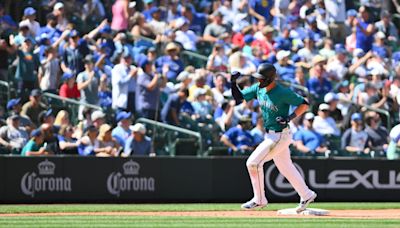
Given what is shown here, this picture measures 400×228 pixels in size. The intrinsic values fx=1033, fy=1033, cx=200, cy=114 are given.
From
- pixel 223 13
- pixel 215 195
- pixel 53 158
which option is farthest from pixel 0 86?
pixel 223 13

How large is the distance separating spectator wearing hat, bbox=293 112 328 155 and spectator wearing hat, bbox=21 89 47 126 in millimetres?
4881

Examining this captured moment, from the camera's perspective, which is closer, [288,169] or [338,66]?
[288,169]

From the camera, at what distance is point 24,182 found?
1738 centimetres

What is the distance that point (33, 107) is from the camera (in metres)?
18.7

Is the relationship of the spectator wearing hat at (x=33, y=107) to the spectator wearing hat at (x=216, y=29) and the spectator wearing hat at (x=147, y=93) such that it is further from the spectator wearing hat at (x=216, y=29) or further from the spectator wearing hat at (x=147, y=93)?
the spectator wearing hat at (x=216, y=29)

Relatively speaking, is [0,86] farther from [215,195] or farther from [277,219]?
[277,219]

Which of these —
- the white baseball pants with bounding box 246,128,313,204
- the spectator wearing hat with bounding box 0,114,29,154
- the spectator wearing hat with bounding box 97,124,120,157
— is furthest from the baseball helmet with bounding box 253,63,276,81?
the spectator wearing hat with bounding box 0,114,29,154

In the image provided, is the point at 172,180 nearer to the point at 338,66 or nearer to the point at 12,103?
the point at 12,103

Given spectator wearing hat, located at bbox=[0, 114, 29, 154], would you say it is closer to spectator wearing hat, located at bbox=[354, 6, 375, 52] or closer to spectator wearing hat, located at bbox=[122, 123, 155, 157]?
spectator wearing hat, located at bbox=[122, 123, 155, 157]

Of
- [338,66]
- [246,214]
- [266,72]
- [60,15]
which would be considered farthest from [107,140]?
[338,66]

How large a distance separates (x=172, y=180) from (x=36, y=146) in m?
2.45

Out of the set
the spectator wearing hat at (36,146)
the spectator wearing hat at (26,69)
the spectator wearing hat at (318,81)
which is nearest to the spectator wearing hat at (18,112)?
the spectator wearing hat at (36,146)

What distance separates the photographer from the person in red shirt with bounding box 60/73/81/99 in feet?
64.3

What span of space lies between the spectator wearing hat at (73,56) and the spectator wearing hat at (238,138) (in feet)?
10.9
